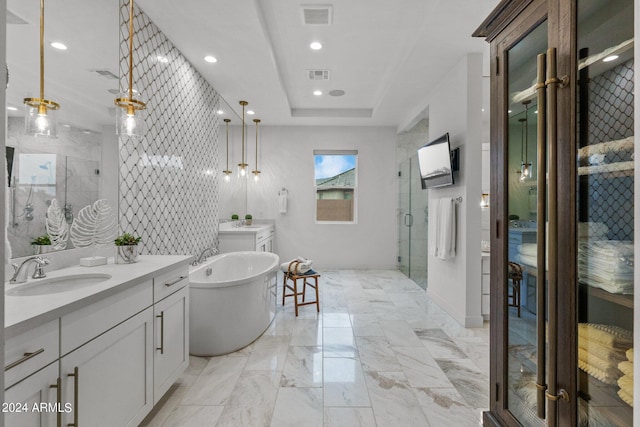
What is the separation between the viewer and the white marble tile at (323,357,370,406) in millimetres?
1919

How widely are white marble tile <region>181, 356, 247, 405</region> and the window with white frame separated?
374 centimetres

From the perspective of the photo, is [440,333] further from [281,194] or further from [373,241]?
[281,194]

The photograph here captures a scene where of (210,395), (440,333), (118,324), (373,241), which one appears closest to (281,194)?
(373,241)

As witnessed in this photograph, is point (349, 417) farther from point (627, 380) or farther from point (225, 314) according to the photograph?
point (627, 380)

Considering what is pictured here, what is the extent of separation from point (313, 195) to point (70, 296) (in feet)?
15.4

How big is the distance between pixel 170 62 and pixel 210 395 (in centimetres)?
276

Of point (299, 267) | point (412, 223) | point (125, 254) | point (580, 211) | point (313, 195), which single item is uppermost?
point (313, 195)

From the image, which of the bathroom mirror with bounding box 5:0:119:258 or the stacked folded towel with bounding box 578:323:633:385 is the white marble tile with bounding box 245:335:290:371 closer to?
the bathroom mirror with bounding box 5:0:119:258

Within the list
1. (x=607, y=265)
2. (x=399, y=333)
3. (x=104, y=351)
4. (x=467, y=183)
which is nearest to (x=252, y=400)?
(x=104, y=351)

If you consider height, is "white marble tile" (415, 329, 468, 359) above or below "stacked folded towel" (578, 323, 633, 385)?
below

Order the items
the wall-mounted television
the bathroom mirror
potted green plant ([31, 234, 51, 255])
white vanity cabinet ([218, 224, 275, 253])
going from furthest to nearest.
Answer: white vanity cabinet ([218, 224, 275, 253]) < the wall-mounted television < potted green plant ([31, 234, 51, 255]) < the bathroom mirror

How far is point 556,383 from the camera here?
39.0 inches

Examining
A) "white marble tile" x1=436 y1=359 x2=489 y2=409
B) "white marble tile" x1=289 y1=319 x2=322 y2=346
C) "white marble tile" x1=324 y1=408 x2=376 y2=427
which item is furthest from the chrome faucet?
"white marble tile" x1=436 y1=359 x2=489 y2=409

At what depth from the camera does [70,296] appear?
3.87ft
